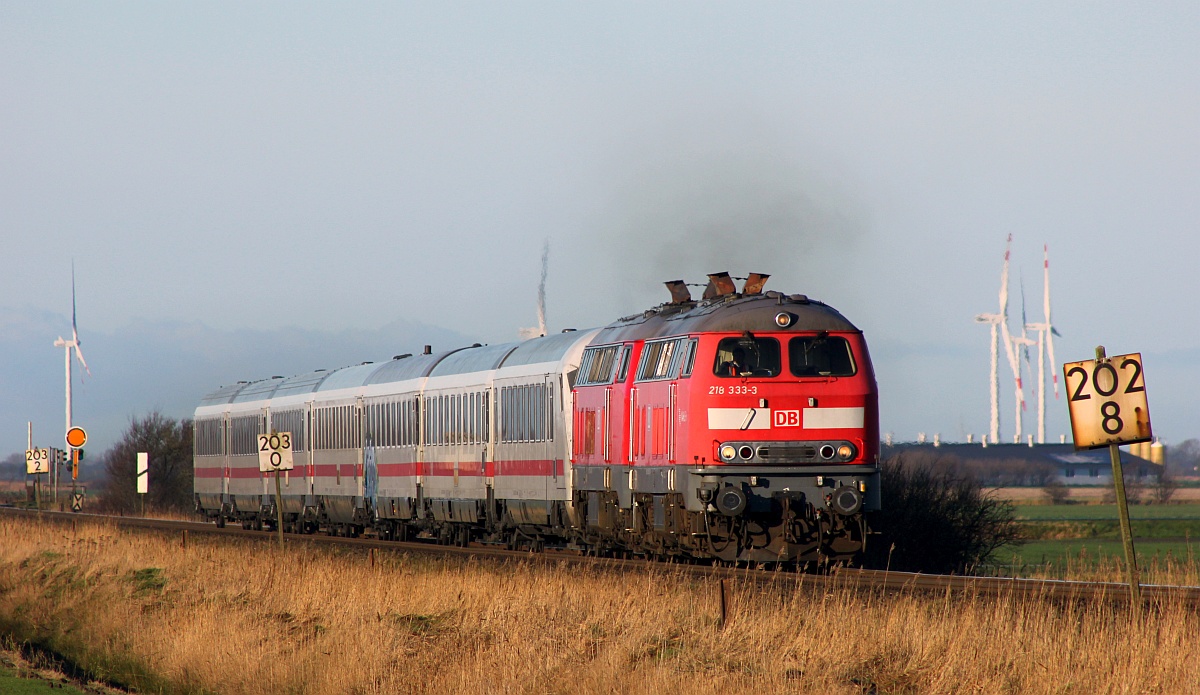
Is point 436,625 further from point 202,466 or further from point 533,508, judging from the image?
point 202,466

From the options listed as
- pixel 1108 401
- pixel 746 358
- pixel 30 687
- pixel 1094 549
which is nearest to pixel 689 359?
pixel 746 358

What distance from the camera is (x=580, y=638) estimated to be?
53.4ft

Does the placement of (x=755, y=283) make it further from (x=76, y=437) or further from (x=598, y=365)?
(x=76, y=437)

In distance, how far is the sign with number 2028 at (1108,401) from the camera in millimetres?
13773

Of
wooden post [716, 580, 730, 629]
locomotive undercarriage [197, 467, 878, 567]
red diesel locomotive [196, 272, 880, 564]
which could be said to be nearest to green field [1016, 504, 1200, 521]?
red diesel locomotive [196, 272, 880, 564]

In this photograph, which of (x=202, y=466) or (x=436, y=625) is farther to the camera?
(x=202, y=466)

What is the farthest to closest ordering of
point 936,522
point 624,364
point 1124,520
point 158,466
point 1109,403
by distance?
point 158,466 → point 936,522 → point 624,364 → point 1124,520 → point 1109,403

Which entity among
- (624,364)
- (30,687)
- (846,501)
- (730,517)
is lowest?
(30,687)

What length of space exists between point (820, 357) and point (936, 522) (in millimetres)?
17966

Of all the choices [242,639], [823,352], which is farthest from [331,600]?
[823,352]

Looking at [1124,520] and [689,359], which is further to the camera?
[689,359]

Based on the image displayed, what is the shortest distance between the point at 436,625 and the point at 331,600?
329 centimetres

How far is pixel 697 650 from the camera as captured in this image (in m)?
15.3

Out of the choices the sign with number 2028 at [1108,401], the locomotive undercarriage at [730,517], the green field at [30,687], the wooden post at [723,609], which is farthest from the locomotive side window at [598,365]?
the sign with number 2028 at [1108,401]
